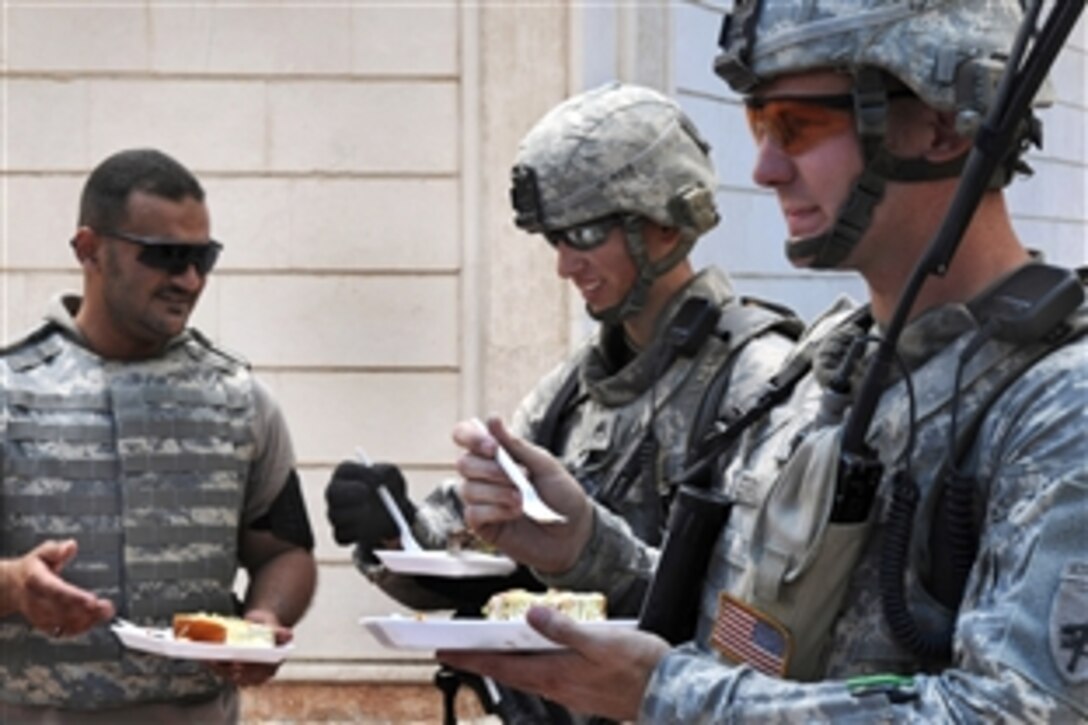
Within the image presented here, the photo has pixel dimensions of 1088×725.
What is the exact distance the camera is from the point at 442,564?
4.30 m

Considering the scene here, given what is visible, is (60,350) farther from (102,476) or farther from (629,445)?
(629,445)

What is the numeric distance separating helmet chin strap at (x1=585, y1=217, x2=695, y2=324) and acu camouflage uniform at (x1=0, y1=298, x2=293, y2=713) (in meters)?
0.97

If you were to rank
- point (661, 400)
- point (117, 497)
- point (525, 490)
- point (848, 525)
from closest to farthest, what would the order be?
point (848, 525)
point (525, 490)
point (661, 400)
point (117, 497)

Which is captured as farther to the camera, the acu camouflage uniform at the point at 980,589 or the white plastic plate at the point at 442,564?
the white plastic plate at the point at 442,564

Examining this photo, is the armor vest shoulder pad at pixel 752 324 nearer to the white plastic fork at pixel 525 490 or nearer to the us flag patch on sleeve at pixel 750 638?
the white plastic fork at pixel 525 490

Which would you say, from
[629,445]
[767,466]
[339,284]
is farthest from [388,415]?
[767,466]

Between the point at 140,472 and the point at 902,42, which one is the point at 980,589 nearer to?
the point at 902,42

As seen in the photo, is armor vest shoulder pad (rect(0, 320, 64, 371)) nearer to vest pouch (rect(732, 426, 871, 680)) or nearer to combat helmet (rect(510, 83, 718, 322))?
combat helmet (rect(510, 83, 718, 322))

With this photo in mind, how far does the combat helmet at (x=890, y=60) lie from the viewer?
8.39ft

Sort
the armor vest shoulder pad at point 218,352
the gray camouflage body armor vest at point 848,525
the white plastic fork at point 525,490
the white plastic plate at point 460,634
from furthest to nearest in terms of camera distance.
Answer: the armor vest shoulder pad at point 218,352, the white plastic fork at point 525,490, the white plastic plate at point 460,634, the gray camouflage body armor vest at point 848,525

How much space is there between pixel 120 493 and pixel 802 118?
2.72 m

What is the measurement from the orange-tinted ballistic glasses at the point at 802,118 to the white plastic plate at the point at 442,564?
1769 mm

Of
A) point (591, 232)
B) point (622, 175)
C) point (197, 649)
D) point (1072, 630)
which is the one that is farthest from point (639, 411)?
point (1072, 630)

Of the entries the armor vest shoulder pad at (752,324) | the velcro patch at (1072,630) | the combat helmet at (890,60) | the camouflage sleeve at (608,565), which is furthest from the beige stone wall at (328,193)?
the velcro patch at (1072,630)
